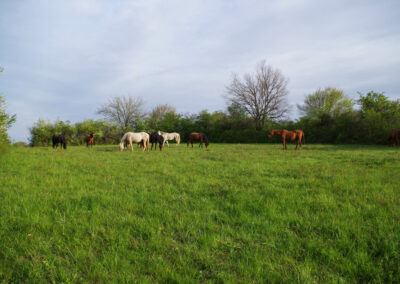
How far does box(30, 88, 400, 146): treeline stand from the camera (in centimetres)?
2214

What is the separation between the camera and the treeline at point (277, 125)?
22.1m

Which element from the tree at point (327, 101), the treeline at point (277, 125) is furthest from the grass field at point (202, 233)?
the tree at point (327, 101)

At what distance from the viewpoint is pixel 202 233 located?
271cm

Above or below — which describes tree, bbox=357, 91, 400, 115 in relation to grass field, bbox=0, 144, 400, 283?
above

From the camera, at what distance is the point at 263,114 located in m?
34.0

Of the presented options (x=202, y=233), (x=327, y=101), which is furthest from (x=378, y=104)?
(x=202, y=233)

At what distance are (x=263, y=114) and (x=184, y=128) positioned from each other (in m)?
15.4

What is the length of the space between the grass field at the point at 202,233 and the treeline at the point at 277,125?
23.2 meters

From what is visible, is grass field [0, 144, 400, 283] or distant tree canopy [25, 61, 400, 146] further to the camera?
distant tree canopy [25, 61, 400, 146]

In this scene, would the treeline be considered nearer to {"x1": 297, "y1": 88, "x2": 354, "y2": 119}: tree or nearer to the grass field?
{"x1": 297, "y1": 88, "x2": 354, "y2": 119}: tree

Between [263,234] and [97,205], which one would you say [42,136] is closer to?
[97,205]

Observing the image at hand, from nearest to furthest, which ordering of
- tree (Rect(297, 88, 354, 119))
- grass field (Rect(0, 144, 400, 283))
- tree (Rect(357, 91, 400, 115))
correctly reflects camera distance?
grass field (Rect(0, 144, 400, 283)) → tree (Rect(357, 91, 400, 115)) → tree (Rect(297, 88, 354, 119))

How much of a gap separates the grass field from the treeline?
23.2 meters

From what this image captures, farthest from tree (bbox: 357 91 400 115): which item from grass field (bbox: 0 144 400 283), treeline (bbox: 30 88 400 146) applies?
grass field (bbox: 0 144 400 283)
